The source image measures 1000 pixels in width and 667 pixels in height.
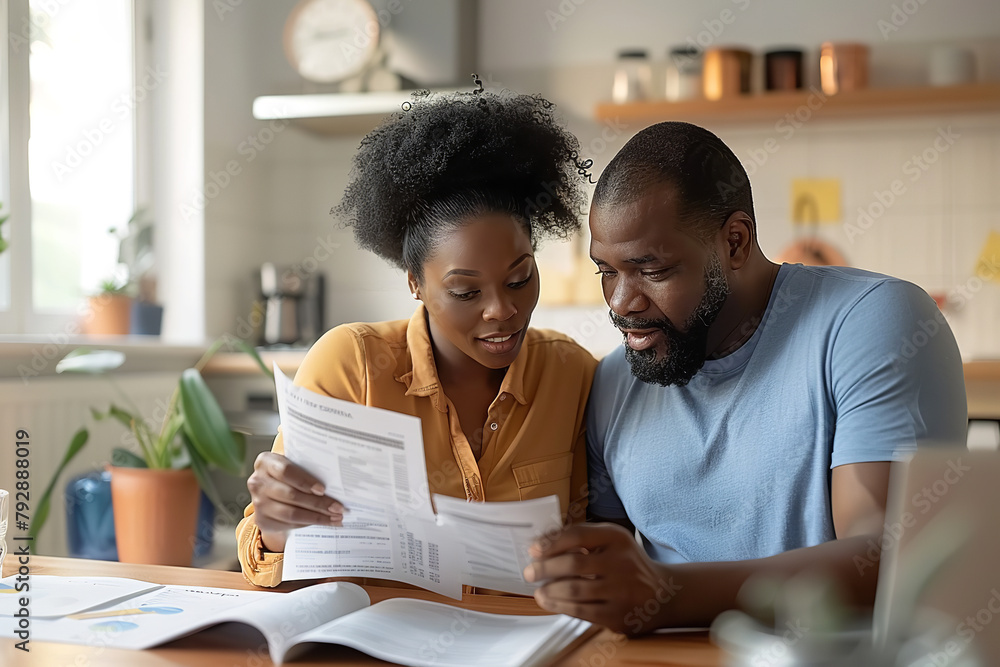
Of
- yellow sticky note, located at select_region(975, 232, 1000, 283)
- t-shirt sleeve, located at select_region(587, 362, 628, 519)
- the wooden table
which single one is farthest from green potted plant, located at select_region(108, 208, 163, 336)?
yellow sticky note, located at select_region(975, 232, 1000, 283)

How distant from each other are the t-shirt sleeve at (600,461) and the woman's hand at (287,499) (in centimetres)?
44

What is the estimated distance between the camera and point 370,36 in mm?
3363

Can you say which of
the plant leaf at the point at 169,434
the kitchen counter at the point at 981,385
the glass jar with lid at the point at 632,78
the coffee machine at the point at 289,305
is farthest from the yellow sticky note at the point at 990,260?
the plant leaf at the point at 169,434

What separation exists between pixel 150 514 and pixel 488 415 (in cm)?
123

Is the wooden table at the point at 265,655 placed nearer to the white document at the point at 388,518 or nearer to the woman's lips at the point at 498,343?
the white document at the point at 388,518

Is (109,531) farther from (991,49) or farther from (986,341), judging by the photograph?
(991,49)

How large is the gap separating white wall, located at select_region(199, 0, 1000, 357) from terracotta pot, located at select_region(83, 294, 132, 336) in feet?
1.77

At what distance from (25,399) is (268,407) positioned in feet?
3.28

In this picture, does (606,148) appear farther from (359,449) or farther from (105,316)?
(359,449)

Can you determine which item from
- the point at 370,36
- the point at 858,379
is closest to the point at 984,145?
the point at 370,36

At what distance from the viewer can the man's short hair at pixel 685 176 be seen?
1242 mm

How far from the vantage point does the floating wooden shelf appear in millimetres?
3012

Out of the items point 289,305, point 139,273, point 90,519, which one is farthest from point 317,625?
point 289,305

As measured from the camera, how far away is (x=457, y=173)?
4.69ft
